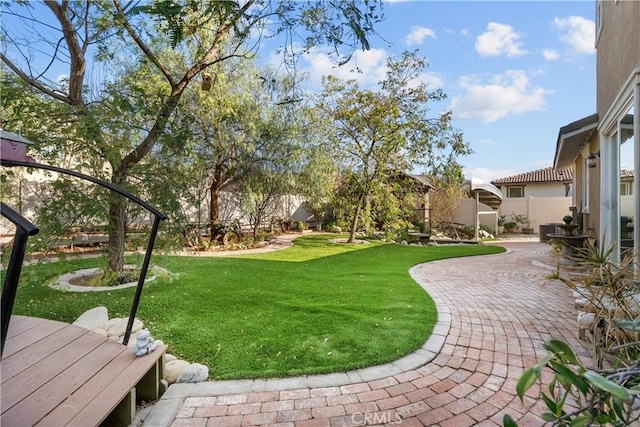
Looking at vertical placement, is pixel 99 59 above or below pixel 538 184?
below

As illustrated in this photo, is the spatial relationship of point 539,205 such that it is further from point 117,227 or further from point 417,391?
point 117,227

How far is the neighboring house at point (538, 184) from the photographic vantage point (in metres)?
23.8

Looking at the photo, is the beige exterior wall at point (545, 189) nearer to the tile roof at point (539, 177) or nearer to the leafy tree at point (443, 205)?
the tile roof at point (539, 177)

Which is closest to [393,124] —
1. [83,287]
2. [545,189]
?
[83,287]

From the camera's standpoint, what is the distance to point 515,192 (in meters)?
25.1

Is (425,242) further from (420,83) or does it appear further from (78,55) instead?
(78,55)

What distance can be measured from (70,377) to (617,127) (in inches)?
298

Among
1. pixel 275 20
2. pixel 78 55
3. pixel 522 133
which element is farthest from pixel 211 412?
pixel 522 133

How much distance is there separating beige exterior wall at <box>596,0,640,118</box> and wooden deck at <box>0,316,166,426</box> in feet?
20.3

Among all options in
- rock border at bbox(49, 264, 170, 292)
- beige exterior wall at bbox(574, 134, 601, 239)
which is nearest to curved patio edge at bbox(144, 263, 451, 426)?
rock border at bbox(49, 264, 170, 292)

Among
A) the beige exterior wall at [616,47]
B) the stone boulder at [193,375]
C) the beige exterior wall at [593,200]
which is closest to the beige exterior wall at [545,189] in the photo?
the beige exterior wall at [593,200]

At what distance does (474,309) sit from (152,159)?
5456 mm

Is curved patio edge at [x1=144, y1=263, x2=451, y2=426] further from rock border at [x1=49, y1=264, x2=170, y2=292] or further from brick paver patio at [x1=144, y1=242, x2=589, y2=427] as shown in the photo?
rock border at [x1=49, y1=264, x2=170, y2=292]

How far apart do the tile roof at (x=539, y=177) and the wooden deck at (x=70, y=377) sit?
26.7 m
